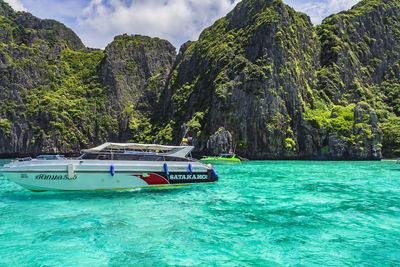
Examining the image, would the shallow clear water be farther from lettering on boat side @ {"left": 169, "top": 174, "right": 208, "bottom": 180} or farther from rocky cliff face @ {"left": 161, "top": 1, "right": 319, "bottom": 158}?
rocky cliff face @ {"left": 161, "top": 1, "right": 319, "bottom": 158}

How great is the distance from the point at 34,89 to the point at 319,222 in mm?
123839

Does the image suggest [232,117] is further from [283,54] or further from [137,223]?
[137,223]

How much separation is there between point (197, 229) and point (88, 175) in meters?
8.65

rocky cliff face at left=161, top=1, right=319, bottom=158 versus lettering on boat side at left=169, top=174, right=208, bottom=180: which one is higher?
rocky cliff face at left=161, top=1, right=319, bottom=158

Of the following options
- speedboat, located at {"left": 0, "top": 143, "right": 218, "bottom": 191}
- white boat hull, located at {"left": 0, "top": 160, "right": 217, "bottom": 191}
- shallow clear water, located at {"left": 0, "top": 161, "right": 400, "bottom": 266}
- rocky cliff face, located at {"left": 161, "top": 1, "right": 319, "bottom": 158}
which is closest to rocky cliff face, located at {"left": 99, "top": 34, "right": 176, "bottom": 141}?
rocky cliff face, located at {"left": 161, "top": 1, "right": 319, "bottom": 158}

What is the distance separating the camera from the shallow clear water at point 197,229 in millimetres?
6625

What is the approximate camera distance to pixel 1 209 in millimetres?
11406

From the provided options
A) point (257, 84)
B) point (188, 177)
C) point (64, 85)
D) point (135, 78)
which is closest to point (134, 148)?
point (188, 177)

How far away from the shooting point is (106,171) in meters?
14.8

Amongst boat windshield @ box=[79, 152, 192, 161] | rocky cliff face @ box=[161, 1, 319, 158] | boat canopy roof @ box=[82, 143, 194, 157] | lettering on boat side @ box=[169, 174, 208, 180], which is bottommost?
lettering on boat side @ box=[169, 174, 208, 180]

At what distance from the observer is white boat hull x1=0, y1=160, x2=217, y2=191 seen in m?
14.0

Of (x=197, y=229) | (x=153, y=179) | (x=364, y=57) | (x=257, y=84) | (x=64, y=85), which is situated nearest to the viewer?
(x=197, y=229)

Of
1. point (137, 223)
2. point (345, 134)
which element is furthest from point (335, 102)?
point (137, 223)

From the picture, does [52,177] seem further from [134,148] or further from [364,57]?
[364,57]
